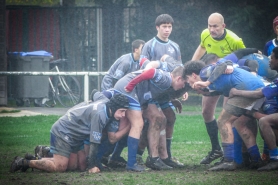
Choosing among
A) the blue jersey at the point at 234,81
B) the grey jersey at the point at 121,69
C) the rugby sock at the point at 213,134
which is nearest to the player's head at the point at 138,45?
the grey jersey at the point at 121,69

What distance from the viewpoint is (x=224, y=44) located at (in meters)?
9.38

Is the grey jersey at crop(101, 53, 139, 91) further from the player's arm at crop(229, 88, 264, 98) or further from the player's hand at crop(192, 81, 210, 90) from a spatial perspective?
the player's arm at crop(229, 88, 264, 98)

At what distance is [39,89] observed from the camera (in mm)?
17156

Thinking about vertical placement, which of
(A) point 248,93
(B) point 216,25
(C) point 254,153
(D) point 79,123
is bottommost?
(C) point 254,153

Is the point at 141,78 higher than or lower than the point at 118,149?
higher

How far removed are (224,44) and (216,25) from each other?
33cm

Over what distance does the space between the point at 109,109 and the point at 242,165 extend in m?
1.88

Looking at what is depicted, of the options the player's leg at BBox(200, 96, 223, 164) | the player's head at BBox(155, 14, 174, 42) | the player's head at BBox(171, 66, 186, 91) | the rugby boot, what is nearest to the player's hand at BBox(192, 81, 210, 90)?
the player's head at BBox(171, 66, 186, 91)

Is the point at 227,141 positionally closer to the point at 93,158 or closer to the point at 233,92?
the point at 233,92

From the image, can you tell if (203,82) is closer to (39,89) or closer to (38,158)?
(38,158)

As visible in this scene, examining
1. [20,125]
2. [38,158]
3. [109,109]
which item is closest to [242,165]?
[109,109]

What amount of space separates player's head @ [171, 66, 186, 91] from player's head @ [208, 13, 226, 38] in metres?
1.14

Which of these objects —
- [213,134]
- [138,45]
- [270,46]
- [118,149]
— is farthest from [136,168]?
[138,45]

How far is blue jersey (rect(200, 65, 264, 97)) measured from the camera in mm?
8109
